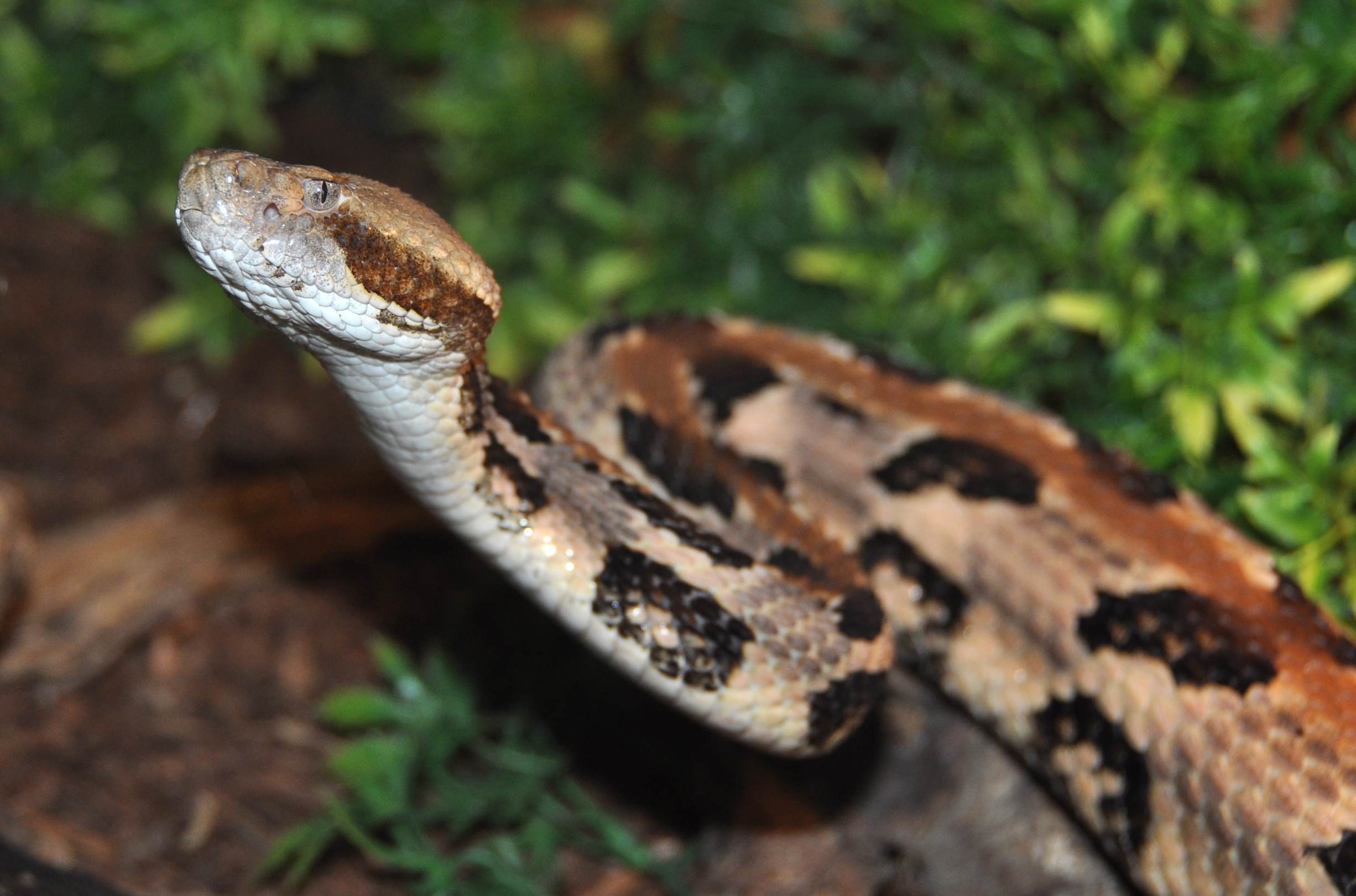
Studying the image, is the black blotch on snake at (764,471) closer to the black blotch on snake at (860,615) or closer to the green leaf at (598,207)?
the black blotch on snake at (860,615)

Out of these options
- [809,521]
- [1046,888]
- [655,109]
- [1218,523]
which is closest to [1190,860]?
[1046,888]

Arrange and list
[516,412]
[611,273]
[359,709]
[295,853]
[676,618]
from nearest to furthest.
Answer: [676,618]
[516,412]
[295,853]
[359,709]
[611,273]

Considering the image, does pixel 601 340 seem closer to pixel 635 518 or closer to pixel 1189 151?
pixel 635 518

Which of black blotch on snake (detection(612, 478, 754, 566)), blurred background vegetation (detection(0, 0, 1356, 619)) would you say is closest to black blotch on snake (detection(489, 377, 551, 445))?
black blotch on snake (detection(612, 478, 754, 566))

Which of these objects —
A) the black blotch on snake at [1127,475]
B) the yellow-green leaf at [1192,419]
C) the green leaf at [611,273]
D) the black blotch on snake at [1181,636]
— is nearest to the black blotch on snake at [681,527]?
the black blotch on snake at [1181,636]

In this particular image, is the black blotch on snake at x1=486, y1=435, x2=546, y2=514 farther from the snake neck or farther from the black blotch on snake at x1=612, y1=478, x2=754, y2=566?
the black blotch on snake at x1=612, y1=478, x2=754, y2=566

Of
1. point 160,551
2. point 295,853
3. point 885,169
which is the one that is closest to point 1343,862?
point 295,853

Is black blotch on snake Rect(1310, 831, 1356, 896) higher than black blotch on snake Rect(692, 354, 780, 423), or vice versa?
black blotch on snake Rect(692, 354, 780, 423)

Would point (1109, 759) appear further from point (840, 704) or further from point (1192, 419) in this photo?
point (1192, 419)
